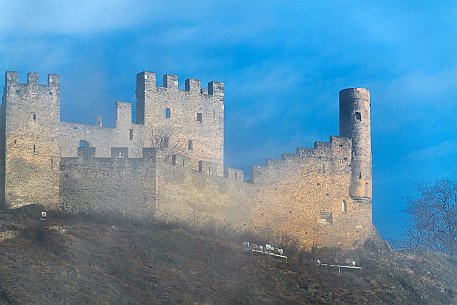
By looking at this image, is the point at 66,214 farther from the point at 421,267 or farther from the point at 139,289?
the point at 421,267

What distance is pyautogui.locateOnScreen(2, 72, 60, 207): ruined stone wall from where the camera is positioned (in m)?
53.8

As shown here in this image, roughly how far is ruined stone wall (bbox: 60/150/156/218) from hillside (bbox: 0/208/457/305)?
1041 mm

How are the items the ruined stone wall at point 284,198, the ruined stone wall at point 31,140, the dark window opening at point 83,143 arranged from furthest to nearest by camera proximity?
1. the dark window opening at point 83,143
2. the ruined stone wall at point 284,198
3. the ruined stone wall at point 31,140

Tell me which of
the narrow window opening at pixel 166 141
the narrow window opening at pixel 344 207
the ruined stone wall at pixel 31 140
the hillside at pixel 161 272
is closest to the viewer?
the hillside at pixel 161 272

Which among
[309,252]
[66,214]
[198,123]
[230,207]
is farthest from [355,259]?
[66,214]

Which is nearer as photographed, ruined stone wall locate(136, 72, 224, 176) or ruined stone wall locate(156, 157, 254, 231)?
ruined stone wall locate(156, 157, 254, 231)

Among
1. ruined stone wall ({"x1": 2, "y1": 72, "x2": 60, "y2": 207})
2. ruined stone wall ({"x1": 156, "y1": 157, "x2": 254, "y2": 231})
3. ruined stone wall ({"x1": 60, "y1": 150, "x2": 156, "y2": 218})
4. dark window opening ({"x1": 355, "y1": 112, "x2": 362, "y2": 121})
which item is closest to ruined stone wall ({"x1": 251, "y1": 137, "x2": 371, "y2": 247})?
ruined stone wall ({"x1": 156, "y1": 157, "x2": 254, "y2": 231})

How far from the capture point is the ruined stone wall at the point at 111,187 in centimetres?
5434

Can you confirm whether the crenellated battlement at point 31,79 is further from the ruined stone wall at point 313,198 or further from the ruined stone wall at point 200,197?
the ruined stone wall at point 313,198

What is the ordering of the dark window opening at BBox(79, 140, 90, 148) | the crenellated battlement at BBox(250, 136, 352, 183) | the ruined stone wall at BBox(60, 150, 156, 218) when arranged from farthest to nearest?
the crenellated battlement at BBox(250, 136, 352, 183) → the dark window opening at BBox(79, 140, 90, 148) → the ruined stone wall at BBox(60, 150, 156, 218)

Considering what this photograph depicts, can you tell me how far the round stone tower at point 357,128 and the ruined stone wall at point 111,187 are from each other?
13.7m

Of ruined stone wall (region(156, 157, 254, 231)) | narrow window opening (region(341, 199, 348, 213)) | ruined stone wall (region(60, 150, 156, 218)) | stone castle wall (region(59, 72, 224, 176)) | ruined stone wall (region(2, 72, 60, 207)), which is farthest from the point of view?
narrow window opening (region(341, 199, 348, 213))

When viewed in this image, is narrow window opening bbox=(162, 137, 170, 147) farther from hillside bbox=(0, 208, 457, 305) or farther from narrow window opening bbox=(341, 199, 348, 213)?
narrow window opening bbox=(341, 199, 348, 213)

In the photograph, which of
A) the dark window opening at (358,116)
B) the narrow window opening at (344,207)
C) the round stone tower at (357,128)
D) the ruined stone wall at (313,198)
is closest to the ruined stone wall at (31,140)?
the ruined stone wall at (313,198)
